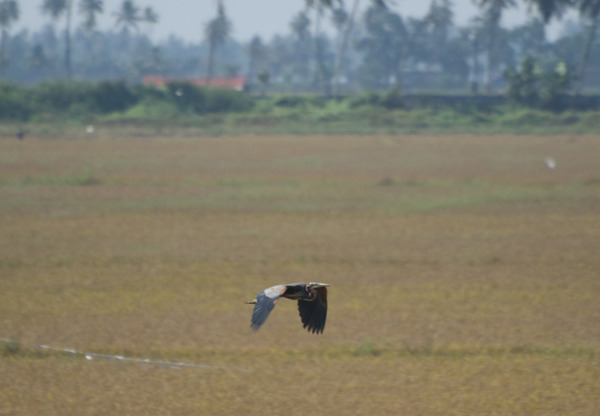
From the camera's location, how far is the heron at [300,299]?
354cm

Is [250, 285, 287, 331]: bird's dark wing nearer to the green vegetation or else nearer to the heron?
the heron

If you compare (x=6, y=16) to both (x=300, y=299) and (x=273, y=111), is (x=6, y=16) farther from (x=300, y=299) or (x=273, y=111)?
(x=300, y=299)

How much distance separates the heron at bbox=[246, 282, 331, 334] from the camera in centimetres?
354

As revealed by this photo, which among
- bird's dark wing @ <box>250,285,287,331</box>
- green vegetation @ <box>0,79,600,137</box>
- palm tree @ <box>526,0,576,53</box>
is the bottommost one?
green vegetation @ <box>0,79,600,137</box>

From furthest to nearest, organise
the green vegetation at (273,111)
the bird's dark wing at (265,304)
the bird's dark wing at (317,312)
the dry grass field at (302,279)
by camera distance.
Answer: the green vegetation at (273,111) → the dry grass field at (302,279) → the bird's dark wing at (317,312) → the bird's dark wing at (265,304)

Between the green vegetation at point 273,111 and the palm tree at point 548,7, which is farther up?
the palm tree at point 548,7

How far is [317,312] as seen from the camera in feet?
14.3

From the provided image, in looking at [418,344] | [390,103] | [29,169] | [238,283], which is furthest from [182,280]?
[390,103]

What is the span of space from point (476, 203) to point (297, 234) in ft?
23.3

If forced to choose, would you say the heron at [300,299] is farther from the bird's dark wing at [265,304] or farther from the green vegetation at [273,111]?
the green vegetation at [273,111]

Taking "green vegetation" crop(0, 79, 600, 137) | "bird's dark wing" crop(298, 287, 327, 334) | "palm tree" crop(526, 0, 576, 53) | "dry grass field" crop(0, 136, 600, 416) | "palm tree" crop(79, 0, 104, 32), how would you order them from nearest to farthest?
"bird's dark wing" crop(298, 287, 327, 334) < "dry grass field" crop(0, 136, 600, 416) < "green vegetation" crop(0, 79, 600, 137) < "palm tree" crop(526, 0, 576, 53) < "palm tree" crop(79, 0, 104, 32)

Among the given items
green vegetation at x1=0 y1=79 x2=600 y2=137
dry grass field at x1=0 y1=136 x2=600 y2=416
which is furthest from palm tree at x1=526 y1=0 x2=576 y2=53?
dry grass field at x1=0 y1=136 x2=600 y2=416

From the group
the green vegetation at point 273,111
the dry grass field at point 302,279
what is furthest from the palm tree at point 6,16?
the dry grass field at point 302,279

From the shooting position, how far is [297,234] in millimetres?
20109
